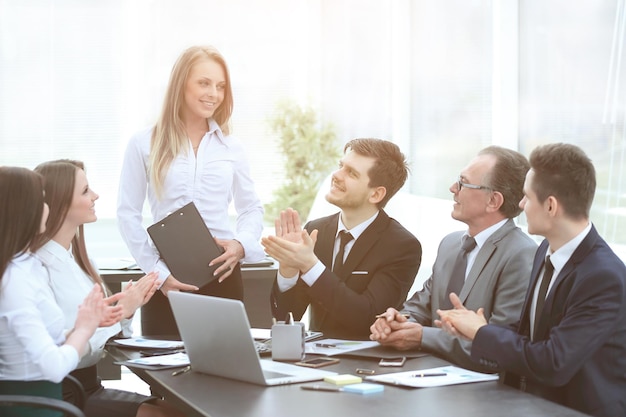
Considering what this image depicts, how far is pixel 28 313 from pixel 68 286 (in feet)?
1.77

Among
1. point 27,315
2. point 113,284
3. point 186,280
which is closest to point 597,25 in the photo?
point 186,280

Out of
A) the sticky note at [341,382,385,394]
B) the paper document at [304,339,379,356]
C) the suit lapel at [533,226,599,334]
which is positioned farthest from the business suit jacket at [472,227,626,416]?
the paper document at [304,339,379,356]

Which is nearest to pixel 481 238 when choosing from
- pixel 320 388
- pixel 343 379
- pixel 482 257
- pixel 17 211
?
pixel 482 257

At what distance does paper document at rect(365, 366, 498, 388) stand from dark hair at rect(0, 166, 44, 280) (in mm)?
1090

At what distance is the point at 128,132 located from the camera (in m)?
9.56

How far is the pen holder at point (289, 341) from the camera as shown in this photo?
292cm

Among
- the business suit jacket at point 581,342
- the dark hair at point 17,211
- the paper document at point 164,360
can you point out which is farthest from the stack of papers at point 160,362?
the business suit jacket at point 581,342

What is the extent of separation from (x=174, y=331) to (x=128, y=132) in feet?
20.2

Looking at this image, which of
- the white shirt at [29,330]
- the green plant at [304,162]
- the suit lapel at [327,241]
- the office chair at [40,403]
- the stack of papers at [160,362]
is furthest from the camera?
the green plant at [304,162]

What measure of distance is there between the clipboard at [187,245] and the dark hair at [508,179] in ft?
3.82

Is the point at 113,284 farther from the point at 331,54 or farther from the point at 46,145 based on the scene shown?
the point at 331,54

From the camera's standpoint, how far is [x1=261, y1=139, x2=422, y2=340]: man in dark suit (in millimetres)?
3396

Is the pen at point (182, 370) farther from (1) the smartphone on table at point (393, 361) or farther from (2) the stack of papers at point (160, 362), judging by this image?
(1) the smartphone on table at point (393, 361)

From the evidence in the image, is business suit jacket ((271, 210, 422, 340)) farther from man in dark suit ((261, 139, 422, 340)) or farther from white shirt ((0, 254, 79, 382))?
white shirt ((0, 254, 79, 382))
